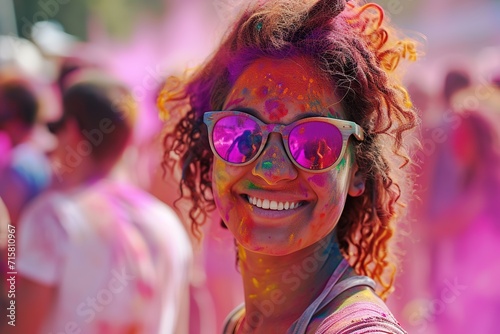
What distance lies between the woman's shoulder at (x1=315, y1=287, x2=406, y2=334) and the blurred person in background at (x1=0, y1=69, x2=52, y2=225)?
9.98ft

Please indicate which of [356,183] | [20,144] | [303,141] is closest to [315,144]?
[303,141]

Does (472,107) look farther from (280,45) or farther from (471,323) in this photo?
(280,45)

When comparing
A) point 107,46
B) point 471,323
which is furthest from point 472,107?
point 107,46

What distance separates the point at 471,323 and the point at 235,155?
130 inches

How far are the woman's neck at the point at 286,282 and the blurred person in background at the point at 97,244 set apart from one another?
1949mm

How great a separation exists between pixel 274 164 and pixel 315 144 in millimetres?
107

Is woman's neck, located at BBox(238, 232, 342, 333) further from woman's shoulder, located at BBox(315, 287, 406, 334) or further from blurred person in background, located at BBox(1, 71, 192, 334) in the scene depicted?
blurred person in background, located at BBox(1, 71, 192, 334)

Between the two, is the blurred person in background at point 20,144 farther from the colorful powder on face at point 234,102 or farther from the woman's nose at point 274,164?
the woman's nose at point 274,164

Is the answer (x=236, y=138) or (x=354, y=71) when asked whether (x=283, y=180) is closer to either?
(x=236, y=138)

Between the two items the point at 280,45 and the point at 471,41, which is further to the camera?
the point at 471,41

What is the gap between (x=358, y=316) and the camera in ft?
4.43

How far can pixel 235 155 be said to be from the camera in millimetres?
1572

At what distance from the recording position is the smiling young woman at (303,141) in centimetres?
153

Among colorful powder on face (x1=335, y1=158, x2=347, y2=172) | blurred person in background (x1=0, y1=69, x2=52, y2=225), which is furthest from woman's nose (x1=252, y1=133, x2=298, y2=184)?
blurred person in background (x1=0, y1=69, x2=52, y2=225)
